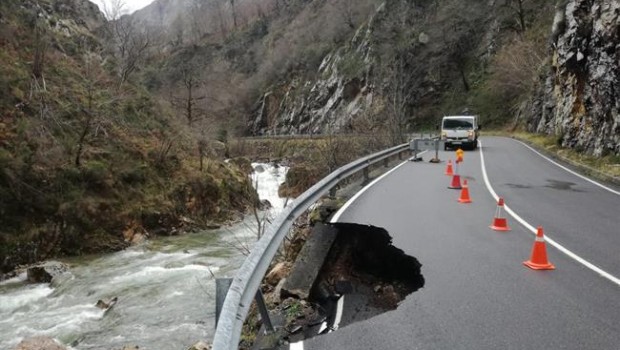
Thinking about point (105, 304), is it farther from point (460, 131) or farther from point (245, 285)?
point (460, 131)

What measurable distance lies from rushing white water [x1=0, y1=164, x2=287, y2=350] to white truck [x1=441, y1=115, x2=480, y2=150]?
1614 cm

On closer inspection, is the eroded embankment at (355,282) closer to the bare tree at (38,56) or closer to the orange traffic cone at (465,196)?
the orange traffic cone at (465,196)

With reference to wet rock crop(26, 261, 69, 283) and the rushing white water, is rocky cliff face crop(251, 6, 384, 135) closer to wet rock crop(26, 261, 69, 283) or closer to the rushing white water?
the rushing white water

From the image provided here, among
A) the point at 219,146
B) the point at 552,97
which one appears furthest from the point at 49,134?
the point at 552,97

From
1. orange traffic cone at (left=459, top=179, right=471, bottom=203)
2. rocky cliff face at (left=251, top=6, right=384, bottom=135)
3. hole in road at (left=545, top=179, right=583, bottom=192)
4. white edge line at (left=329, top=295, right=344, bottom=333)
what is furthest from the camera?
rocky cliff face at (left=251, top=6, right=384, bottom=135)

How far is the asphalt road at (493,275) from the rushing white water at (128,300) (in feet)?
14.1

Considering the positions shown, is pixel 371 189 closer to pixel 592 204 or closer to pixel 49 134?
pixel 592 204

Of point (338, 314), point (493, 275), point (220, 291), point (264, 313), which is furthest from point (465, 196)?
point (220, 291)

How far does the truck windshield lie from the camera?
28.9 m

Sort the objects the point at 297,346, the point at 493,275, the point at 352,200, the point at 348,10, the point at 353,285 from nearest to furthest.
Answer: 1. the point at 297,346
2. the point at 493,275
3. the point at 353,285
4. the point at 352,200
5. the point at 348,10

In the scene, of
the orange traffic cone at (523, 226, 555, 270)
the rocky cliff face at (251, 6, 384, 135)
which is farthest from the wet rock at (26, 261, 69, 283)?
the rocky cliff face at (251, 6, 384, 135)

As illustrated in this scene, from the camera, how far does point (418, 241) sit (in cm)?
838

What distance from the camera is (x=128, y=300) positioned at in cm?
1245

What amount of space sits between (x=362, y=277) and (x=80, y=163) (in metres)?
15.5
